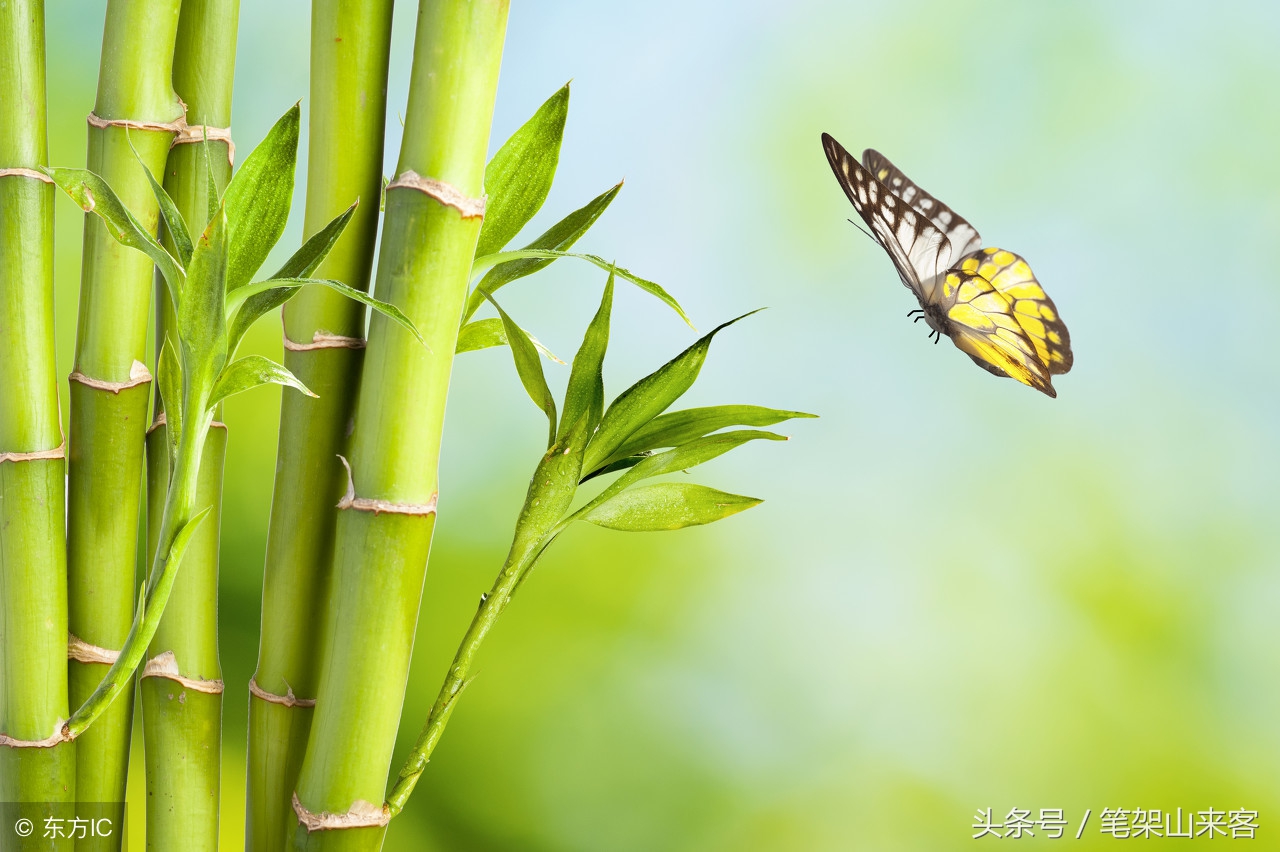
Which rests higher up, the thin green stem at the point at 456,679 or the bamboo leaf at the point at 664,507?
the bamboo leaf at the point at 664,507

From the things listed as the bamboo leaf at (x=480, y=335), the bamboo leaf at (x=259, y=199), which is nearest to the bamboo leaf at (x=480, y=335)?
the bamboo leaf at (x=480, y=335)

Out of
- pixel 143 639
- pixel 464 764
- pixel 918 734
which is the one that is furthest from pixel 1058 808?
pixel 143 639

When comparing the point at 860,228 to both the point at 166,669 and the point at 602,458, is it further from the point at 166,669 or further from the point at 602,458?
the point at 166,669

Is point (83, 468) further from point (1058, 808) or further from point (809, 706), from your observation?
point (1058, 808)

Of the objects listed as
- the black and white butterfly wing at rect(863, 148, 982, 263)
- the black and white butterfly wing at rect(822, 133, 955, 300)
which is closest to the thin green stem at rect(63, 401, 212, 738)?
the black and white butterfly wing at rect(822, 133, 955, 300)

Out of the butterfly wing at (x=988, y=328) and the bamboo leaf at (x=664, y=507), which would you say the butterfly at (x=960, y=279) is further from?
the bamboo leaf at (x=664, y=507)

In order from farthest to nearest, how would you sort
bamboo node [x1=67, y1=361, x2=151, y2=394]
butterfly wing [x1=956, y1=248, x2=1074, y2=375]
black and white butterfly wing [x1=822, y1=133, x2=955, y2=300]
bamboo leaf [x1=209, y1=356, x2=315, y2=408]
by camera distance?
butterfly wing [x1=956, y1=248, x2=1074, y2=375]
black and white butterfly wing [x1=822, y1=133, x2=955, y2=300]
bamboo node [x1=67, y1=361, x2=151, y2=394]
bamboo leaf [x1=209, y1=356, x2=315, y2=408]

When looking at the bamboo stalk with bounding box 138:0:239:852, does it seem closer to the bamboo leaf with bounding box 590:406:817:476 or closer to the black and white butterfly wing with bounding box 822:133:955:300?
the bamboo leaf with bounding box 590:406:817:476
